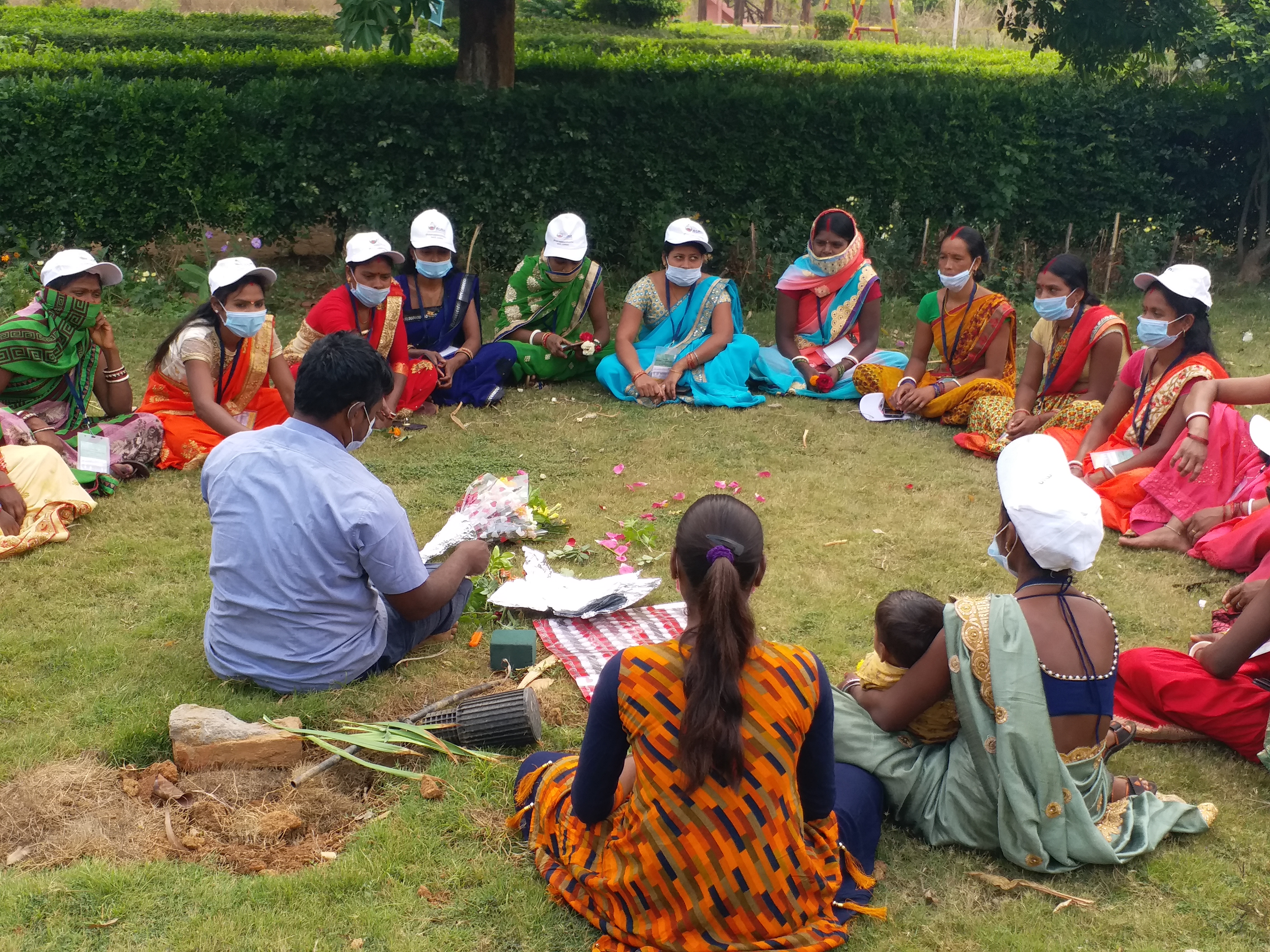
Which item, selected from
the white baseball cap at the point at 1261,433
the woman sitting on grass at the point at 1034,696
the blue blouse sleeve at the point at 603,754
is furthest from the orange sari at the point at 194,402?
the white baseball cap at the point at 1261,433

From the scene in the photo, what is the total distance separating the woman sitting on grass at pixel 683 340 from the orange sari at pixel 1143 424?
2.59 m

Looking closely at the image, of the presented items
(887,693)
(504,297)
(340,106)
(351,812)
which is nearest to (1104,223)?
(504,297)

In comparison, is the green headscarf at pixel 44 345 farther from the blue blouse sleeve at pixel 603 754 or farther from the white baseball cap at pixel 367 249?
the blue blouse sleeve at pixel 603 754

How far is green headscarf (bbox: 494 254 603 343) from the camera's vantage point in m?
8.22

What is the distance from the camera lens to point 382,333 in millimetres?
7285

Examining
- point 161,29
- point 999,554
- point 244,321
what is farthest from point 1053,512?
point 161,29

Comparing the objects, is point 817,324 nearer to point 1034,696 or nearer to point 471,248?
point 471,248

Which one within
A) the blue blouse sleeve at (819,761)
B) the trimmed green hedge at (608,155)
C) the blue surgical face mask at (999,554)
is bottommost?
the blue blouse sleeve at (819,761)

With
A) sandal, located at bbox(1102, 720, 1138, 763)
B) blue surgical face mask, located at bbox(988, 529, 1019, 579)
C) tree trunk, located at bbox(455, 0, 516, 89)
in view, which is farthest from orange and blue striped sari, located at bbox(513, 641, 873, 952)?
tree trunk, located at bbox(455, 0, 516, 89)

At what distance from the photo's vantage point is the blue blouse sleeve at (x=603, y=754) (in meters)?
2.71

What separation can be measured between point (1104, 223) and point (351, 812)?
32.9ft

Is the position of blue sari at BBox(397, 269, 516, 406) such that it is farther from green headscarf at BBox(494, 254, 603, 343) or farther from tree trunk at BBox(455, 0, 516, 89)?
tree trunk at BBox(455, 0, 516, 89)

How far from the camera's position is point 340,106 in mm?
9695

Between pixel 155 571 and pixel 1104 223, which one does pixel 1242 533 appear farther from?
pixel 1104 223
